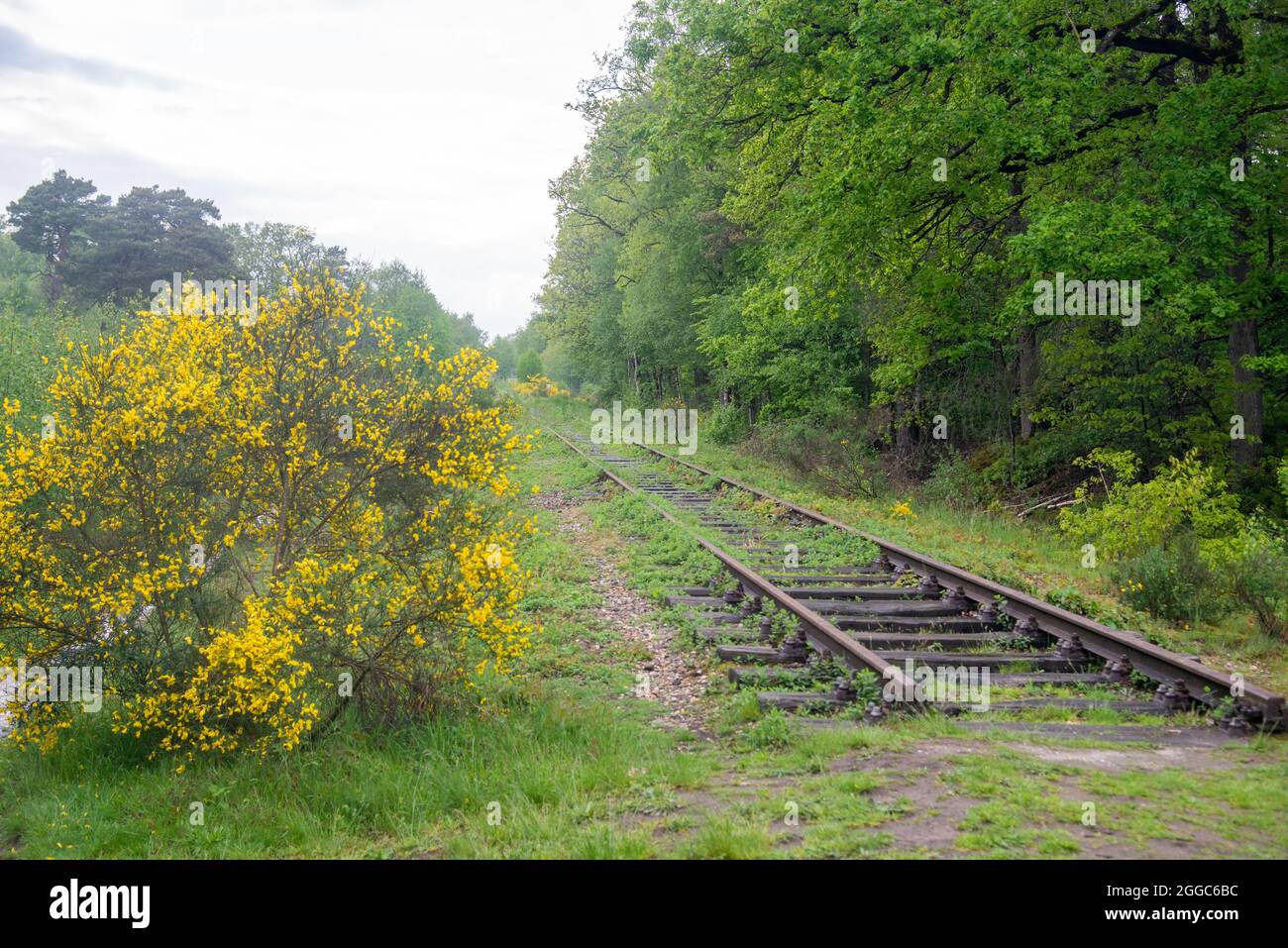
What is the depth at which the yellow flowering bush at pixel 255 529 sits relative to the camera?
246 inches

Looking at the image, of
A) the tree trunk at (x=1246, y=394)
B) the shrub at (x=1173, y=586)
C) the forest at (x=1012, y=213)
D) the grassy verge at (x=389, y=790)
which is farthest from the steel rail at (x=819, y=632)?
the tree trunk at (x=1246, y=394)

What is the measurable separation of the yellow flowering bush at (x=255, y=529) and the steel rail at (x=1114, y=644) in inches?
184

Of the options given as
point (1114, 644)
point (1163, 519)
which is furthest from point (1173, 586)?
point (1163, 519)

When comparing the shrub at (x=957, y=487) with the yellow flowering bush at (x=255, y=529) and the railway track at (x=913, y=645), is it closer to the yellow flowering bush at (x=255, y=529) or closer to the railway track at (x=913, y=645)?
the railway track at (x=913, y=645)

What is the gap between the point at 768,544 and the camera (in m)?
11.6

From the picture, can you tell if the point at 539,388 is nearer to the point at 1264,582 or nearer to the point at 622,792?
Answer: the point at 1264,582

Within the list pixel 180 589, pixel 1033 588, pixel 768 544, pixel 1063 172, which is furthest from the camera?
pixel 1063 172

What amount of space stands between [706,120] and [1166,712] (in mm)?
13115

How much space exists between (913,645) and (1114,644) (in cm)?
155

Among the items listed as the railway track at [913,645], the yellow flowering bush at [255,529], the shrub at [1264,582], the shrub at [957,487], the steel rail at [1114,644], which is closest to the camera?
the steel rail at [1114,644]

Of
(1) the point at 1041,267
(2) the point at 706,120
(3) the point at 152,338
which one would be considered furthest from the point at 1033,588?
(2) the point at 706,120

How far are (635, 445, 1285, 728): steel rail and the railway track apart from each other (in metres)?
0.01

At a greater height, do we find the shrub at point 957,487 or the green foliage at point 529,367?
the green foliage at point 529,367
